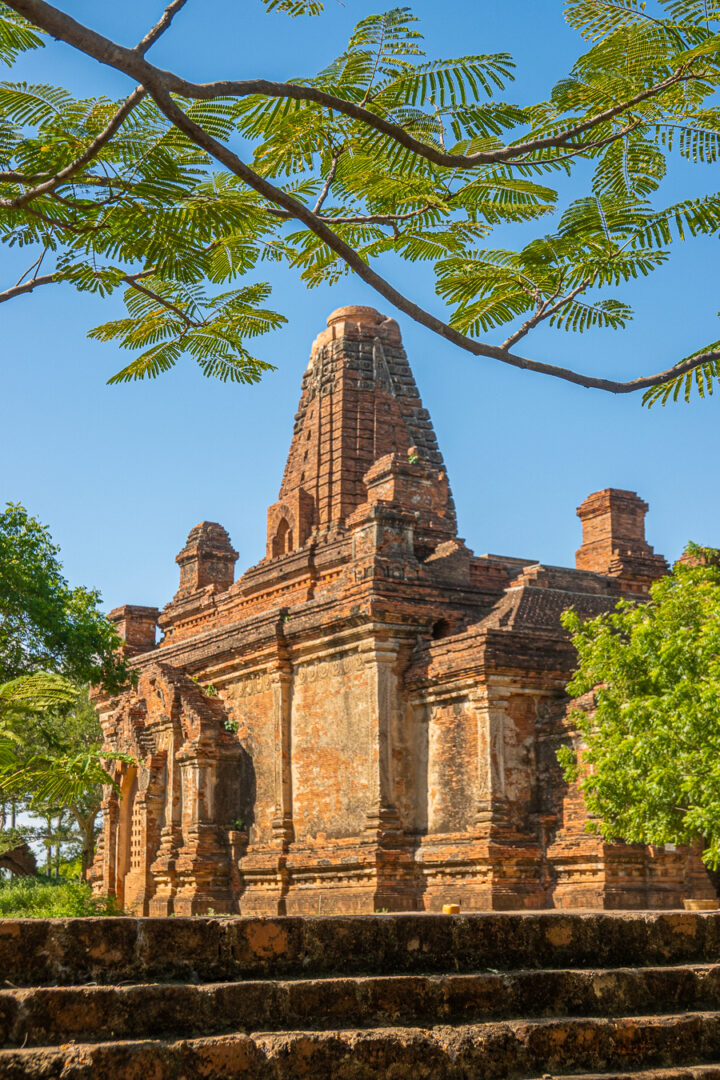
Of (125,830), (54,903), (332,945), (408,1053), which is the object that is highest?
(125,830)

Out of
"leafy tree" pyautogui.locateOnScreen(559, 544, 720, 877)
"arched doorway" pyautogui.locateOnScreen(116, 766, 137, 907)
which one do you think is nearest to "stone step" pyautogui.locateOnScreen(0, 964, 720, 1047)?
"leafy tree" pyautogui.locateOnScreen(559, 544, 720, 877)

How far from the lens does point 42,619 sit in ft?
68.9

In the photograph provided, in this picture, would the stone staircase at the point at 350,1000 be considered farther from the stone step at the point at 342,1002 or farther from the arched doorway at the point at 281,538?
the arched doorway at the point at 281,538

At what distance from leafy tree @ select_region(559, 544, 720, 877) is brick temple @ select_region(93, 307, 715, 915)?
134cm

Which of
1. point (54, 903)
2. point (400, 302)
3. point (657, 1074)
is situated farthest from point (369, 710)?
point (400, 302)

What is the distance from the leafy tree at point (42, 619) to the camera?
831 inches

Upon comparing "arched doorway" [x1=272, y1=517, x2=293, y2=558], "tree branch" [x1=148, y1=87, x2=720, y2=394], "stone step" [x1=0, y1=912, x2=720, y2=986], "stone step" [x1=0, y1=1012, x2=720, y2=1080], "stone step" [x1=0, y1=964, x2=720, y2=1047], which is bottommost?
"stone step" [x1=0, y1=1012, x2=720, y2=1080]

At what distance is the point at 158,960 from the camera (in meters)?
5.09

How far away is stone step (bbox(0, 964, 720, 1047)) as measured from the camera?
4.62 meters

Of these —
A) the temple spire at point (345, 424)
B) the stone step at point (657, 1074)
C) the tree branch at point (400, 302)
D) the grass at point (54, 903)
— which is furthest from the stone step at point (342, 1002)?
the temple spire at point (345, 424)

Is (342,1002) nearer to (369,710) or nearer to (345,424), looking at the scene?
(369,710)

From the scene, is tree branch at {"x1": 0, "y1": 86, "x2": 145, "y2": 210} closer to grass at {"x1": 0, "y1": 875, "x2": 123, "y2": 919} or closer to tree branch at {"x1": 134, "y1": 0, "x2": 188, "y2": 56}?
tree branch at {"x1": 134, "y1": 0, "x2": 188, "y2": 56}

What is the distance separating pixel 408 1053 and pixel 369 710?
40.1ft

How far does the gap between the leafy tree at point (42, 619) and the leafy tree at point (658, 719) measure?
9.87 meters
